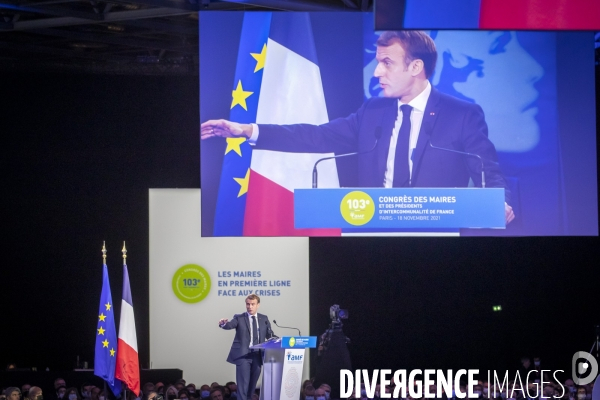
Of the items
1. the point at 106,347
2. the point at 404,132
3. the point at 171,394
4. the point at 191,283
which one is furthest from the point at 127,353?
the point at 404,132

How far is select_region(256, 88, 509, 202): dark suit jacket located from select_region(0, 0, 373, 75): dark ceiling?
4.41 feet

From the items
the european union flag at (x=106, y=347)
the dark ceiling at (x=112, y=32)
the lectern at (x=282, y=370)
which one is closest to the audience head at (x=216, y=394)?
the lectern at (x=282, y=370)

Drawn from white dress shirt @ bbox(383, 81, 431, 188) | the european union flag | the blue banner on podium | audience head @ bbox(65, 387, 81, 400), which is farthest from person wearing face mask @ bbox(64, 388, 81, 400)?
white dress shirt @ bbox(383, 81, 431, 188)

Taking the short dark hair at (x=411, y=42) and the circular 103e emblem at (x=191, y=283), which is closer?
the short dark hair at (x=411, y=42)

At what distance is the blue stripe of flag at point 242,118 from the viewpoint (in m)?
8.81

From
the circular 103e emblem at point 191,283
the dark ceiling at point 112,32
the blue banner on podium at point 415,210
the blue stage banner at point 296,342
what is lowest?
the blue stage banner at point 296,342

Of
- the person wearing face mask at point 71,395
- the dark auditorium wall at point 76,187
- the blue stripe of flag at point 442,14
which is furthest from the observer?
Answer: the dark auditorium wall at point 76,187

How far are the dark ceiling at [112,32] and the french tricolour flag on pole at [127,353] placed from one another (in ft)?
10.3

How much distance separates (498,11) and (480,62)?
5.29ft

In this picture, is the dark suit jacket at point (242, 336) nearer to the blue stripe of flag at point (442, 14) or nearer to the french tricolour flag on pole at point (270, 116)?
the french tricolour flag on pole at point (270, 116)

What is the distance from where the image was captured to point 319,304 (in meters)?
12.0

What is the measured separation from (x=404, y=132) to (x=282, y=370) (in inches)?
108

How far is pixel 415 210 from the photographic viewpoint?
873 centimetres

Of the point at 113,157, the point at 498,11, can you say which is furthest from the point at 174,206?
the point at 498,11
